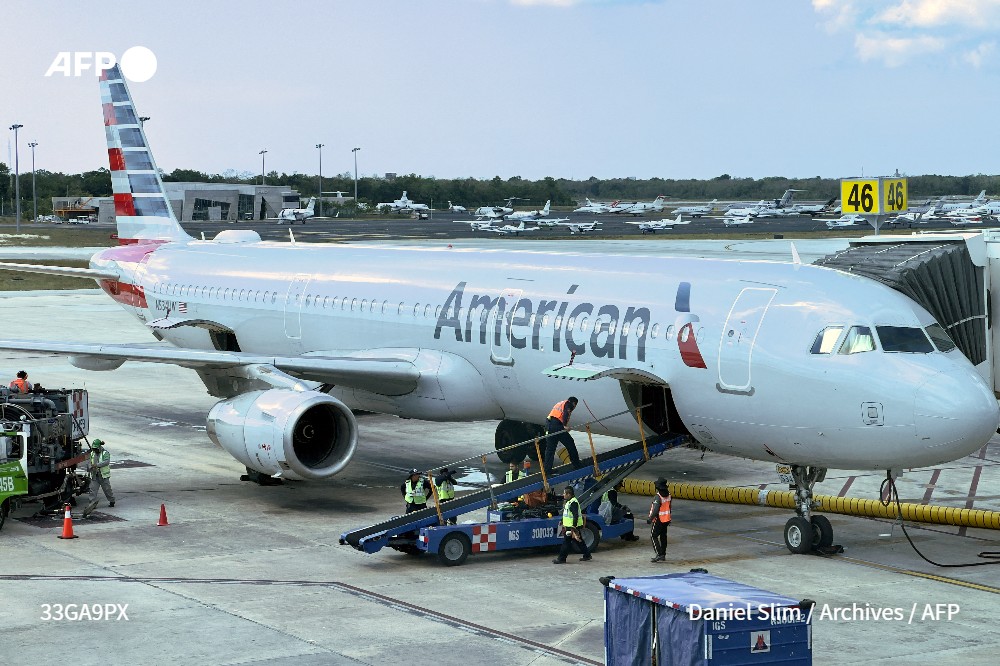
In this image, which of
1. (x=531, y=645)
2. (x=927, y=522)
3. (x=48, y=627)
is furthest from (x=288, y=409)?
(x=927, y=522)

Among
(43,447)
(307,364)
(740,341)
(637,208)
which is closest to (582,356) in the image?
(740,341)

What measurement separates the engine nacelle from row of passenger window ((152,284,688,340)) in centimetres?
328

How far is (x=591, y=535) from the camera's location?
873 inches

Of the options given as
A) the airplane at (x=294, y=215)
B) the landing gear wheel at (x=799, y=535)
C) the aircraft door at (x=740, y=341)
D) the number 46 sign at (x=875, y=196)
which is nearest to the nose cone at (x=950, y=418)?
the landing gear wheel at (x=799, y=535)

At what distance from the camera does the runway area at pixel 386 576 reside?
16.7 metres

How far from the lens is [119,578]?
20.1m

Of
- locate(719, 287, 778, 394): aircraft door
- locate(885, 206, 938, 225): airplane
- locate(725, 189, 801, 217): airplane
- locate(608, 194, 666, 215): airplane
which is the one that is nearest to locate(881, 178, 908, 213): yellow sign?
locate(719, 287, 778, 394): aircraft door

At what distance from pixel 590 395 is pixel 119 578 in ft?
27.3

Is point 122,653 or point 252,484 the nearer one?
point 122,653

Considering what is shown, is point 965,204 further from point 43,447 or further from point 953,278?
point 43,447

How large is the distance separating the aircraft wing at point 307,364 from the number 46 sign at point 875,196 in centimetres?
1459

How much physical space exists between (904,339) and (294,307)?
15.2 meters

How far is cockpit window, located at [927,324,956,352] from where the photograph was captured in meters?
20.8

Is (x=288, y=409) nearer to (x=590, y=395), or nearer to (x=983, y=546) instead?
(x=590, y=395)
